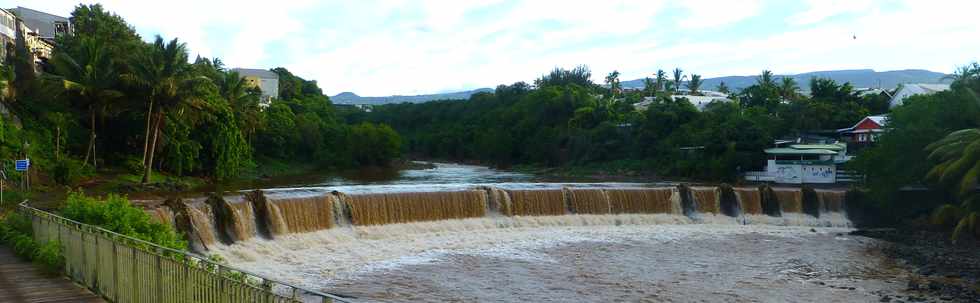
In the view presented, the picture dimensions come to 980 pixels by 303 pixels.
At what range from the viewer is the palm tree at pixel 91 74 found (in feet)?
108

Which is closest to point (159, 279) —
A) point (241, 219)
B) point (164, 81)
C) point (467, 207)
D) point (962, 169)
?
point (241, 219)

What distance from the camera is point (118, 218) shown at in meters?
11.9

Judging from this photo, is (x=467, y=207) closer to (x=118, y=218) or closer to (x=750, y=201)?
(x=750, y=201)

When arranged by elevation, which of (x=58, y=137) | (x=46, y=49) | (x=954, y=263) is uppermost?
(x=46, y=49)

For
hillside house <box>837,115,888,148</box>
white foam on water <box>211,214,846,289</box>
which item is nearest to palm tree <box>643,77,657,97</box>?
hillside house <box>837,115,888,148</box>

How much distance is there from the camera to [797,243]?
79.9 ft

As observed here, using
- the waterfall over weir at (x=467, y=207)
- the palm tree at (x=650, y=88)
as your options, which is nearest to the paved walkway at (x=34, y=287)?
the waterfall over weir at (x=467, y=207)

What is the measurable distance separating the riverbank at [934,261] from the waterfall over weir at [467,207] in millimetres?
3317

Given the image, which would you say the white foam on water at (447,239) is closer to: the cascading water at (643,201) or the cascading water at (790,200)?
the cascading water at (643,201)

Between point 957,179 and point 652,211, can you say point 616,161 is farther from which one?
point 957,179

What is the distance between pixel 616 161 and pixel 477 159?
21735 mm

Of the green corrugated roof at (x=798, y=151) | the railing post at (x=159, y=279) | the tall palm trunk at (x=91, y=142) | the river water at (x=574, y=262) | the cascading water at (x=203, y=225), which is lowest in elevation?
the river water at (x=574, y=262)

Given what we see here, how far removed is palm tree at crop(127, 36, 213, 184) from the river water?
1500 cm

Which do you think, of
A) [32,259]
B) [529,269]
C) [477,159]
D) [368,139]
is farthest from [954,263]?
[477,159]
